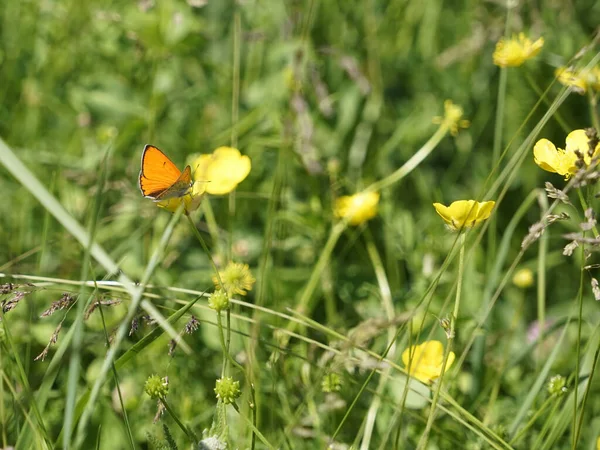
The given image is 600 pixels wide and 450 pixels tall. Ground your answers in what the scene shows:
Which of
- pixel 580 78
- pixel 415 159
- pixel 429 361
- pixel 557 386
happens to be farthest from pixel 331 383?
pixel 415 159

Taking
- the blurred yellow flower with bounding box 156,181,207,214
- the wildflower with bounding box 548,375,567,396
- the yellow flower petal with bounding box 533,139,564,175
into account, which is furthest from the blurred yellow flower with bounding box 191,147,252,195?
the wildflower with bounding box 548,375,567,396

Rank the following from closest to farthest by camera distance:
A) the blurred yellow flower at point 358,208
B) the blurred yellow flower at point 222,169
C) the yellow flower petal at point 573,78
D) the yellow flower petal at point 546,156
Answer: the yellow flower petal at point 546,156 → the yellow flower petal at point 573,78 → the blurred yellow flower at point 222,169 → the blurred yellow flower at point 358,208

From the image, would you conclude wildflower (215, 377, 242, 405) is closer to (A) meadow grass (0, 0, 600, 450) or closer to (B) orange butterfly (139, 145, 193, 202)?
(A) meadow grass (0, 0, 600, 450)

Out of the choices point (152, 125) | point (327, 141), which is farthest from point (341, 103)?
point (152, 125)

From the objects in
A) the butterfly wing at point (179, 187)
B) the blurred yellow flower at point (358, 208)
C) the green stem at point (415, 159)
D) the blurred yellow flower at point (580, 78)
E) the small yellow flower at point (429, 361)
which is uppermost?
the blurred yellow flower at point (580, 78)

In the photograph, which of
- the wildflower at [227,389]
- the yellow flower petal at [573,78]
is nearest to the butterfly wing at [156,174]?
the wildflower at [227,389]

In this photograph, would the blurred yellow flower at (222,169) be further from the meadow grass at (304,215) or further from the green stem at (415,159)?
the green stem at (415,159)

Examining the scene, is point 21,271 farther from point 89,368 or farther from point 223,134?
point 223,134
